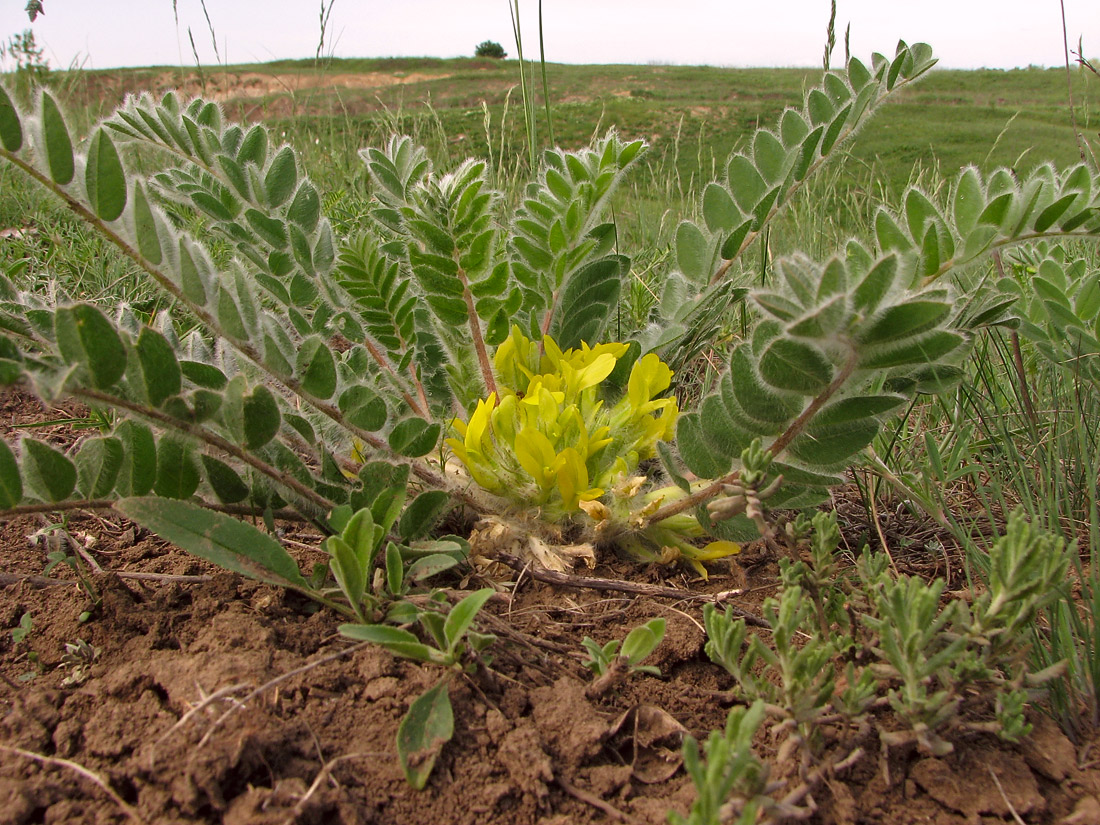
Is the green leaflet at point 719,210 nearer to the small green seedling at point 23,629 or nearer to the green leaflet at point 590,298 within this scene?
the green leaflet at point 590,298

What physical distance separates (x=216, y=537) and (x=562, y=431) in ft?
2.09

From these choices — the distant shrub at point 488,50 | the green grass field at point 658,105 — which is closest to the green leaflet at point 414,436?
the green grass field at point 658,105

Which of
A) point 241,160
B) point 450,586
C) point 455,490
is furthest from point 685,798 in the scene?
point 241,160

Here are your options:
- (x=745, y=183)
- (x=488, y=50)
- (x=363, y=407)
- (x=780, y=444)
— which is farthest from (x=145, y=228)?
(x=488, y=50)

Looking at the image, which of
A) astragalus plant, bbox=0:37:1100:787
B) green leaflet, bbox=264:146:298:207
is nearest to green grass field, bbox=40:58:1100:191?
green leaflet, bbox=264:146:298:207

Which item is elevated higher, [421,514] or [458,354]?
[458,354]

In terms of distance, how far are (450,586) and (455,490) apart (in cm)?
21

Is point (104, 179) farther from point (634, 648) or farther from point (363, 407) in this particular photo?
point (634, 648)

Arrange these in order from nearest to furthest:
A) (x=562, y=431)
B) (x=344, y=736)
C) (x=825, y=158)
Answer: (x=344, y=736), (x=562, y=431), (x=825, y=158)

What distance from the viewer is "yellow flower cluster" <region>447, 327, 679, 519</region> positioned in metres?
1.54

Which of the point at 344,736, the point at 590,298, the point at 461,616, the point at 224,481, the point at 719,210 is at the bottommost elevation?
the point at 344,736

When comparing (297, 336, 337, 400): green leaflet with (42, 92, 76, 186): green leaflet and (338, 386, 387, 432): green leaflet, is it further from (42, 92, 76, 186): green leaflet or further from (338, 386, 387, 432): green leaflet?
(42, 92, 76, 186): green leaflet

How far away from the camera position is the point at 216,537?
124cm

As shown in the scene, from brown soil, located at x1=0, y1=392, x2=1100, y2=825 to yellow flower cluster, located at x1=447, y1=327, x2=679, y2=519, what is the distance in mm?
295
